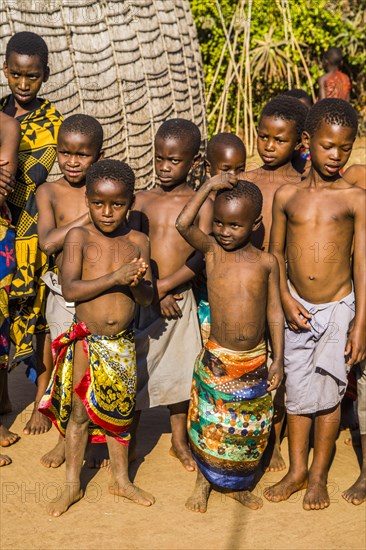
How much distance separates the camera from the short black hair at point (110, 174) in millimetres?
3350

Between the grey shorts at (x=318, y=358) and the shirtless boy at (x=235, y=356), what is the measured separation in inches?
5.7

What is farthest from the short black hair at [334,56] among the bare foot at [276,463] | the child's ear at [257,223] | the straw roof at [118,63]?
the bare foot at [276,463]

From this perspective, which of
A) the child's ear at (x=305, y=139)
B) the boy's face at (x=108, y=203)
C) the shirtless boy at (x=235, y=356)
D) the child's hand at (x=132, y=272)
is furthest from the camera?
the child's ear at (x=305, y=139)

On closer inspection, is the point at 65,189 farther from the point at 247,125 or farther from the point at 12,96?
the point at 247,125

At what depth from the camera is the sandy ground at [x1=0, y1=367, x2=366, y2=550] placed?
3.20m

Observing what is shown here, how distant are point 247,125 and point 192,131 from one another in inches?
266

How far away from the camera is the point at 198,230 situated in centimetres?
348

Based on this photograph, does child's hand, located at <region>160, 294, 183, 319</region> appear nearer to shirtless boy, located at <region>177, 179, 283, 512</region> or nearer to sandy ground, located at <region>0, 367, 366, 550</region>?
shirtless boy, located at <region>177, 179, 283, 512</region>

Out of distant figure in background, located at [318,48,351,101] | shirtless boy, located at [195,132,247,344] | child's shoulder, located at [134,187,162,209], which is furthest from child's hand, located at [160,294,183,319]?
distant figure in background, located at [318,48,351,101]

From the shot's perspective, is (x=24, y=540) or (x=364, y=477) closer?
(x=24, y=540)

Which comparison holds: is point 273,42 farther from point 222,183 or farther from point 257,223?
point 222,183

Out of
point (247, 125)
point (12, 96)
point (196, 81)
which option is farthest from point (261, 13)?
point (12, 96)

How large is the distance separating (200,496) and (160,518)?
0.74 ft

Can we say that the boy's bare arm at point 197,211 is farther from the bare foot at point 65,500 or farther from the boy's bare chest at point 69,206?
the bare foot at point 65,500
